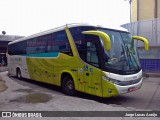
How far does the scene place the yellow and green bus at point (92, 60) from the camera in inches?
345

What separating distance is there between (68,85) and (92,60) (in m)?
2.17

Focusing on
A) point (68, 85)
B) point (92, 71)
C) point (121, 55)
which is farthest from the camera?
point (68, 85)

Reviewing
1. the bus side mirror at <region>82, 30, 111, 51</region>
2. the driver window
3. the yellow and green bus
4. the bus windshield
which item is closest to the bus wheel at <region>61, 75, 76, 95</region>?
the yellow and green bus

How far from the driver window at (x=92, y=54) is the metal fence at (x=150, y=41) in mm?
12720

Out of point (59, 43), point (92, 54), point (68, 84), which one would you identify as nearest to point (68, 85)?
point (68, 84)

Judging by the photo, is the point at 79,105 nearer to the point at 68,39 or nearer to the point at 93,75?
the point at 93,75

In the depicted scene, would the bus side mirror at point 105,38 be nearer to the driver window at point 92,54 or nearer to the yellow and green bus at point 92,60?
the yellow and green bus at point 92,60

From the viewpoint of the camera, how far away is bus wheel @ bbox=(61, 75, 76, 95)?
10.6m

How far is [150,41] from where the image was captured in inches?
830

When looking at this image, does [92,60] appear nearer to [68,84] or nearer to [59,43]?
[68,84]

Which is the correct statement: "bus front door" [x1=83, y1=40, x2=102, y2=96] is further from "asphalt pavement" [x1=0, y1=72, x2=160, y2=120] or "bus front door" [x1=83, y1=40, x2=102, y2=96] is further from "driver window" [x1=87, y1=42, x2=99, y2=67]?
"asphalt pavement" [x1=0, y1=72, x2=160, y2=120]

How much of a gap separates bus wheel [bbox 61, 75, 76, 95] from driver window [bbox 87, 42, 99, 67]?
1.71m

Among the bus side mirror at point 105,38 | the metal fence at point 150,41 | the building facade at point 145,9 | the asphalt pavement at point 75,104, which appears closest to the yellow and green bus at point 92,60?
the bus side mirror at point 105,38

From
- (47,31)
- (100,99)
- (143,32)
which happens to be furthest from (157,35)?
(100,99)
